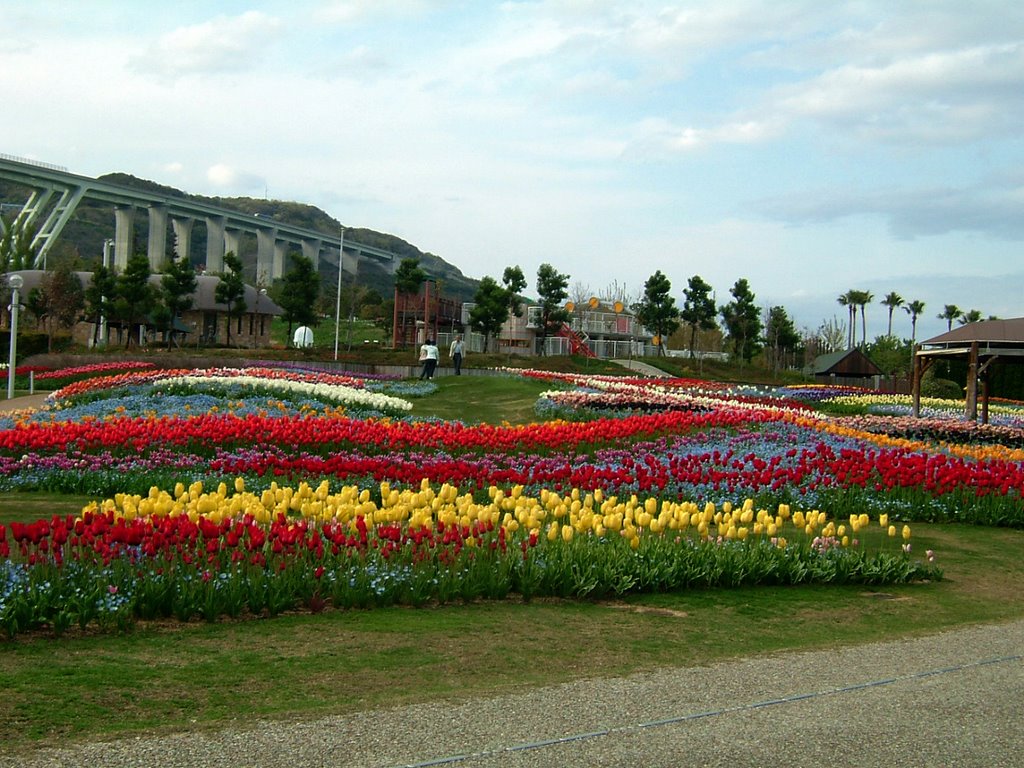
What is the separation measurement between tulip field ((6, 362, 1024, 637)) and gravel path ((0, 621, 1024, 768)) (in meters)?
2.03

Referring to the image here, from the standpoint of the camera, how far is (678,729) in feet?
18.0

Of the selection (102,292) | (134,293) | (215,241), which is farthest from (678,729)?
(215,241)

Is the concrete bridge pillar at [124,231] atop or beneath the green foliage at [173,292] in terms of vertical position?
atop

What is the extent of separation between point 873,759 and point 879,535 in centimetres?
699

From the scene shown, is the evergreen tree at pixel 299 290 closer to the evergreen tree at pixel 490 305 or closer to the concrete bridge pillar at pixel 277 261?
the evergreen tree at pixel 490 305

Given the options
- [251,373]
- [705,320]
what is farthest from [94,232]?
[251,373]

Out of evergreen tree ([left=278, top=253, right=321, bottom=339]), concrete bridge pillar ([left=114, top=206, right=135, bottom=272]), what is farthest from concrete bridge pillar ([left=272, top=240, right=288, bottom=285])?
evergreen tree ([left=278, top=253, right=321, bottom=339])

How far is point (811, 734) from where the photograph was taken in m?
5.50

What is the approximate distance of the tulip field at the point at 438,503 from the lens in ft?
24.0

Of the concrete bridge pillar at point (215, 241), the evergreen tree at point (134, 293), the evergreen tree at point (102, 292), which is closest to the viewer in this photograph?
the evergreen tree at point (134, 293)

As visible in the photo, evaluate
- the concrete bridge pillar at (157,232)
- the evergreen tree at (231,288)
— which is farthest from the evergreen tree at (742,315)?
the concrete bridge pillar at (157,232)

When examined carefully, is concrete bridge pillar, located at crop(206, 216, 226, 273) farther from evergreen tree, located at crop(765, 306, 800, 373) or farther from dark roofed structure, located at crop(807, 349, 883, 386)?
dark roofed structure, located at crop(807, 349, 883, 386)

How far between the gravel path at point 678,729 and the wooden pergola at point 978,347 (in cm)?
1957

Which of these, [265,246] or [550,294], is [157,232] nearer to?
[265,246]
